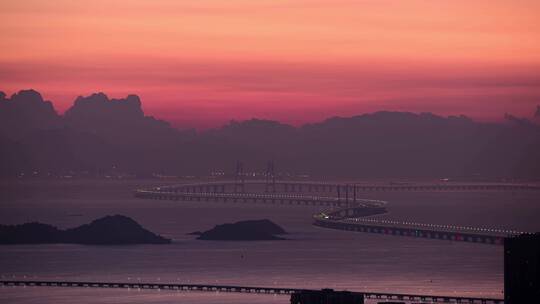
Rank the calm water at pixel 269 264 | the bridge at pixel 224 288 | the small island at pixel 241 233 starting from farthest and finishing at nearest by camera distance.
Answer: the small island at pixel 241 233, the calm water at pixel 269 264, the bridge at pixel 224 288

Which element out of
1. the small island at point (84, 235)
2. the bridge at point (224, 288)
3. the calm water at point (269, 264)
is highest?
the small island at point (84, 235)

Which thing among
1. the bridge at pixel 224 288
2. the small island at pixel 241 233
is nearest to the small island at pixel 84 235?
the small island at pixel 241 233

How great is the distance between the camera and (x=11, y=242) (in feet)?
370

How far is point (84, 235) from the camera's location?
113750mm

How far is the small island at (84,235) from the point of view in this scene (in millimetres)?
112688

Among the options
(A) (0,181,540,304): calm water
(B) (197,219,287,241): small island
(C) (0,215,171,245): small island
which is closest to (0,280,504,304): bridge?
(A) (0,181,540,304): calm water

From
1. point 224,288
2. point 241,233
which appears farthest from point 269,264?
point 241,233

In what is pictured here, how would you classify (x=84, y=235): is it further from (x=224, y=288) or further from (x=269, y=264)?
(x=224, y=288)

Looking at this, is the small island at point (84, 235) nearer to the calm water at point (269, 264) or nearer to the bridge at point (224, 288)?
the calm water at point (269, 264)

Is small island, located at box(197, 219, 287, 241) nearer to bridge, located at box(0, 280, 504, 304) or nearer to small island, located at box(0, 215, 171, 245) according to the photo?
small island, located at box(0, 215, 171, 245)

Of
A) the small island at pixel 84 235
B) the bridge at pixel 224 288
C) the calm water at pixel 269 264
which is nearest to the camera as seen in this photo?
the bridge at pixel 224 288

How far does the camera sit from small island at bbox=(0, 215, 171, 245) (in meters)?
113

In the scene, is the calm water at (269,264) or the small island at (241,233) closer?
the calm water at (269,264)

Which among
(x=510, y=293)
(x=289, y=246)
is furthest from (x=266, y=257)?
(x=510, y=293)
